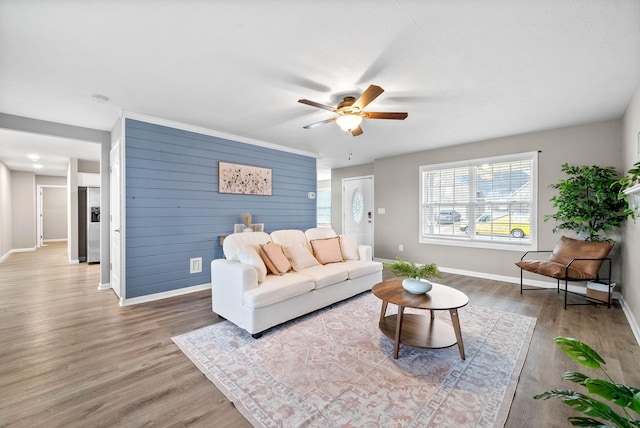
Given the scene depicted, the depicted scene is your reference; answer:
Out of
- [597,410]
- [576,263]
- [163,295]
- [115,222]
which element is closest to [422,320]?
[597,410]

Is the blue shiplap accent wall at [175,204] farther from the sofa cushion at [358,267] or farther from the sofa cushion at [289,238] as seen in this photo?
the sofa cushion at [358,267]

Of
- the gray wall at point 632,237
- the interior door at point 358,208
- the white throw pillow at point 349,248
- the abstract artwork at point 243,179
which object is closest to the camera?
the gray wall at point 632,237

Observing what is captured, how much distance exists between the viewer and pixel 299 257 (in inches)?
134

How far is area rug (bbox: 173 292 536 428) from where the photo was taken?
163cm

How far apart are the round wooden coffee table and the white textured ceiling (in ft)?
6.70

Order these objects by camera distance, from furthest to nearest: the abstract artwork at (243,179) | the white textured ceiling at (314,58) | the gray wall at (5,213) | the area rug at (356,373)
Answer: the gray wall at (5,213)
the abstract artwork at (243,179)
the white textured ceiling at (314,58)
the area rug at (356,373)

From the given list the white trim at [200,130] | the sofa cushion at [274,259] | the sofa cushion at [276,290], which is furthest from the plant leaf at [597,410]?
the white trim at [200,130]

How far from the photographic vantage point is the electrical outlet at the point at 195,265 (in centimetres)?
407

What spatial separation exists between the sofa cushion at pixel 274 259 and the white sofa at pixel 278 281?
0.14ft

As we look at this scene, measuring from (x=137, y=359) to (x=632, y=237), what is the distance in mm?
5109

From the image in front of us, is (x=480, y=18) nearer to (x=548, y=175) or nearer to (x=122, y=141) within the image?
(x=548, y=175)

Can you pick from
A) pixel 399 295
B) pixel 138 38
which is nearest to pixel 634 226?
pixel 399 295

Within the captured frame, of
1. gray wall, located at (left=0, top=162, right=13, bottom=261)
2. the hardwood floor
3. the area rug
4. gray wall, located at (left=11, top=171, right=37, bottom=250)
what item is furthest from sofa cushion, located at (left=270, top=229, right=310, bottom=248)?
gray wall, located at (left=11, top=171, right=37, bottom=250)

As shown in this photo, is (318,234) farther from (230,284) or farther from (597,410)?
(597,410)
